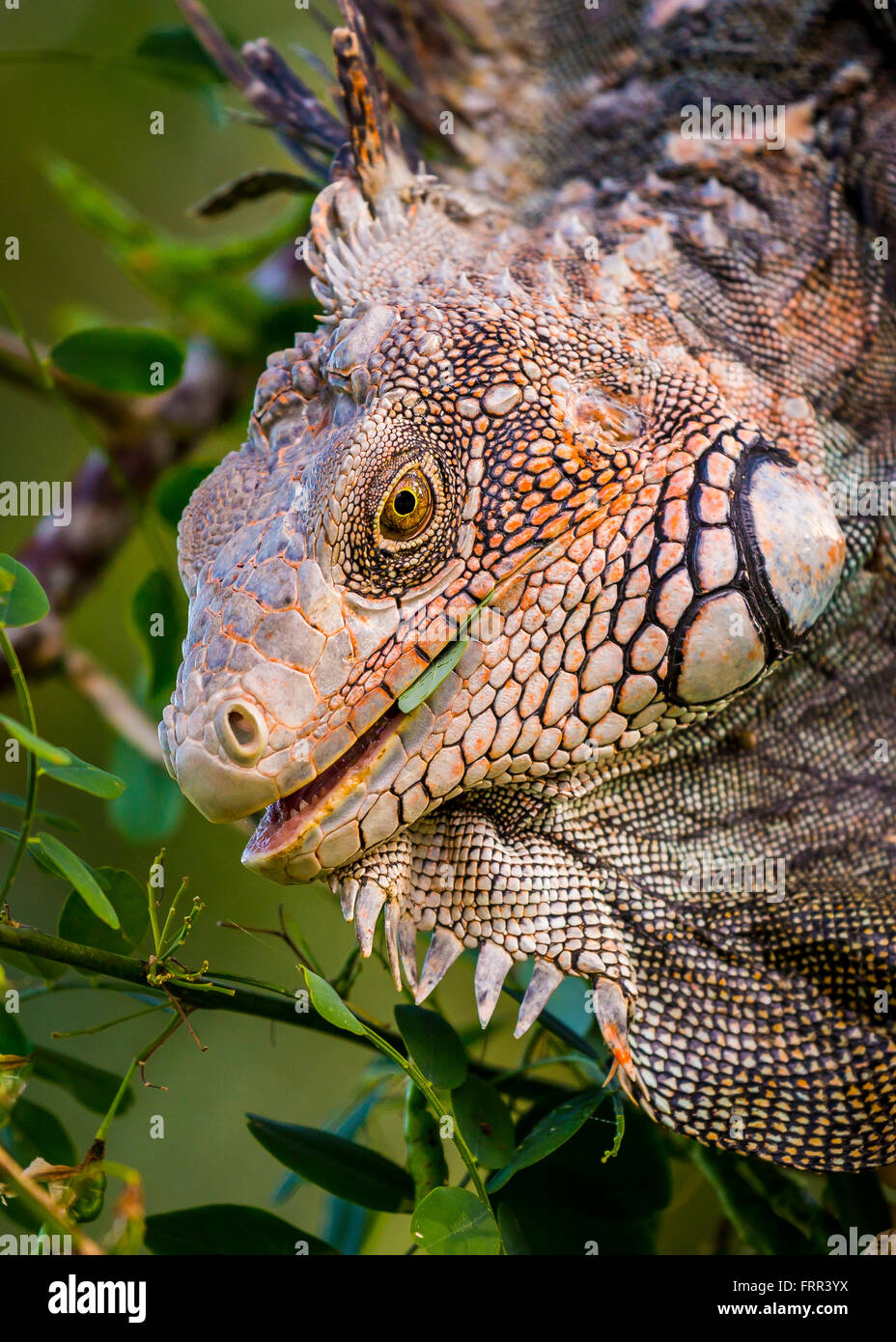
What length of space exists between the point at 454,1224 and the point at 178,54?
8.71 feet

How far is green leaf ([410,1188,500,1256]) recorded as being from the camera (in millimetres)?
1390

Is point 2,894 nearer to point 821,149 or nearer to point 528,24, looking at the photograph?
point 821,149

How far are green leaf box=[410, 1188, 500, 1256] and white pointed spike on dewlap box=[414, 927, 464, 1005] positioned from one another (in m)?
0.26

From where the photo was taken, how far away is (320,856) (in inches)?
59.3

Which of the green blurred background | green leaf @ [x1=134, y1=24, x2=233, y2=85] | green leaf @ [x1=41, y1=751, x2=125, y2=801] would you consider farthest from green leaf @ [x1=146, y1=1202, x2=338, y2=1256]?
green leaf @ [x1=134, y1=24, x2=233, y2=85]

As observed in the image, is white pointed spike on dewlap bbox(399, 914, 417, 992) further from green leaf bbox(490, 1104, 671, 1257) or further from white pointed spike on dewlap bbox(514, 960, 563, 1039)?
green leaf bbox(490, 1104, 671, 1257)

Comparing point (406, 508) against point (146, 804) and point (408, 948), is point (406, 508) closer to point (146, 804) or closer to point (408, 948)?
point (408, 948)

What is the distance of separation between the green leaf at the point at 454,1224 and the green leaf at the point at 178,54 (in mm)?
2539

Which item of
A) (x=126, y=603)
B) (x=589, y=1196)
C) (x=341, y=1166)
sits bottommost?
(x=126, y=603)

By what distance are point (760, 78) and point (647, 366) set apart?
35.0 inches

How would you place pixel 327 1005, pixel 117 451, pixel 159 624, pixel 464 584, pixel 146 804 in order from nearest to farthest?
pixel 327 1005
pixel 464 584
pixel 159 624
pixel 146 804
pixel 117 451

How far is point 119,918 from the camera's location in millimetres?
1652

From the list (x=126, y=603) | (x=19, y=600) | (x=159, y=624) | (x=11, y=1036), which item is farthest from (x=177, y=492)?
(x=126, y=603)

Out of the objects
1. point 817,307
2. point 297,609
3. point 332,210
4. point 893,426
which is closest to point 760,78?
point 817,307
